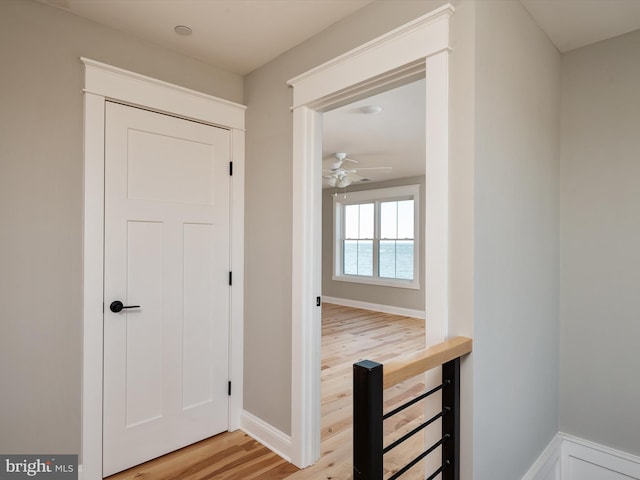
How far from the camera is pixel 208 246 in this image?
254cm

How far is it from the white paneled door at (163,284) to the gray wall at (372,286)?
4738mm

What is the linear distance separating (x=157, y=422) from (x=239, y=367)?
61 cm

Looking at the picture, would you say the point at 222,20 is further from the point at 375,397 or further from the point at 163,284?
the point at 375,397

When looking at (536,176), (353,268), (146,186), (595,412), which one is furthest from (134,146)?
(353,268)

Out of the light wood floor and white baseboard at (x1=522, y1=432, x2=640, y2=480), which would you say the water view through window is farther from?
white baseboard at (x1=522, y1=432, x2=640, y2=480)

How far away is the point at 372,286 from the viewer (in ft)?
24.3

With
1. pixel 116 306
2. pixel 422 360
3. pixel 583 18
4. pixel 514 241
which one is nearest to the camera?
pixel 422 360

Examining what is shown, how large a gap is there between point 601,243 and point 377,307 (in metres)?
5.26

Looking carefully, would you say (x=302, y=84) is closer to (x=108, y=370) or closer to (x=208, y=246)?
(x=208, y=246)

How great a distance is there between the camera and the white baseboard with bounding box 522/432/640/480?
2111 mm

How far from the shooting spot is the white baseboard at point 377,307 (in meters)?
6.73

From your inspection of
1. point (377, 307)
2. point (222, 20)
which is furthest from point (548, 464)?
point (377, 307)

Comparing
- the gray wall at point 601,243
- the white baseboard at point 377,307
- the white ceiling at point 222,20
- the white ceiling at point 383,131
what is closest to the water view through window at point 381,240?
the white baseboard at point 377,307

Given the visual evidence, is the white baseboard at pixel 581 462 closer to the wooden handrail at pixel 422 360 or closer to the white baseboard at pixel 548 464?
the white baseboard at pixel 548 464
